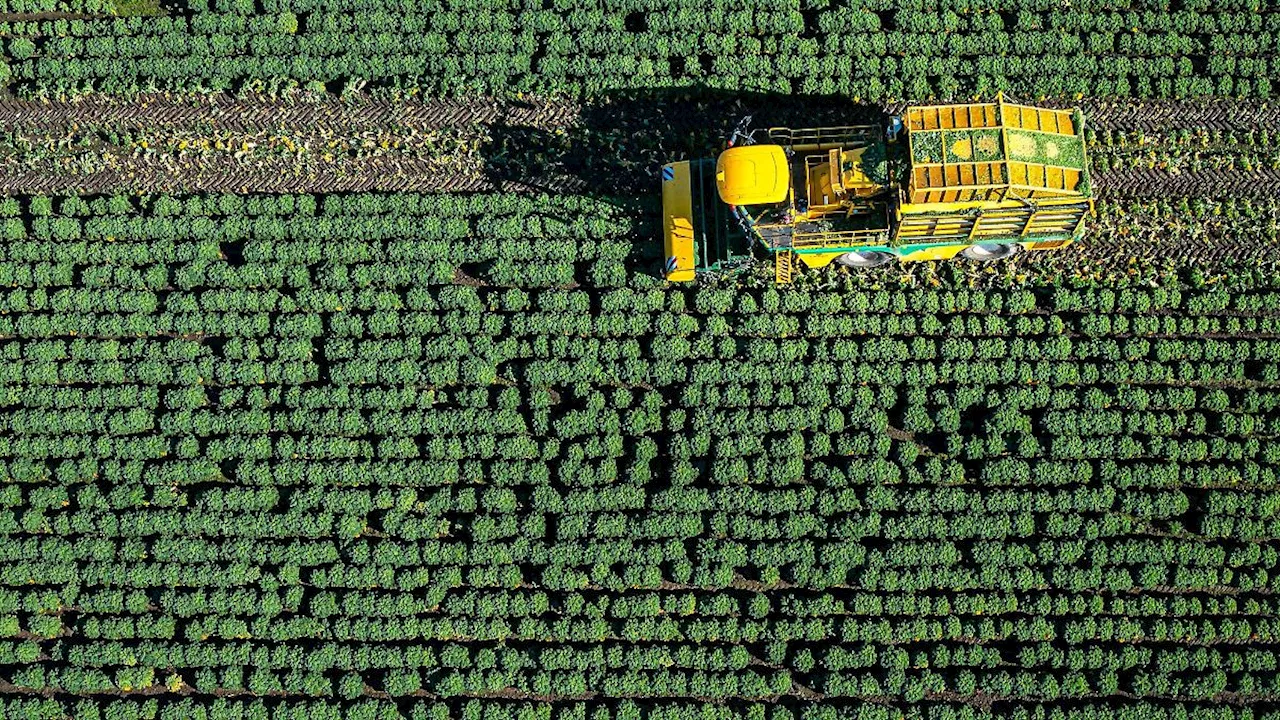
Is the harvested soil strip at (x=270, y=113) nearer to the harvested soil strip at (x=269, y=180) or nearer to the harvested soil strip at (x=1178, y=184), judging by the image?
the harvested soil strip at (x=269, y=180)

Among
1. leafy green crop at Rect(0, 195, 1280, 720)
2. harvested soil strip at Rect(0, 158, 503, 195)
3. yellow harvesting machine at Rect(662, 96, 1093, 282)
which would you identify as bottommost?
leafy green crop at Rect(0, 195, 1280, 720)

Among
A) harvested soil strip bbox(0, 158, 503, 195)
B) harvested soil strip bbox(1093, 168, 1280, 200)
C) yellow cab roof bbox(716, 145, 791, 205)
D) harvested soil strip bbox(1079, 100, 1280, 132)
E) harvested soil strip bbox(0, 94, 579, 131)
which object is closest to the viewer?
yellow cab roof bbox(716, 145, 791, 205)

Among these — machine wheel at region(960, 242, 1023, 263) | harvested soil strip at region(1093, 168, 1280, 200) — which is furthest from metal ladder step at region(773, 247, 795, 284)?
harvested soil strip at region(1093, 168, 1280, 200)

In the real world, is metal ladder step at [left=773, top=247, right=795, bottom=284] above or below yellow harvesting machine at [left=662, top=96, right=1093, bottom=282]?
below

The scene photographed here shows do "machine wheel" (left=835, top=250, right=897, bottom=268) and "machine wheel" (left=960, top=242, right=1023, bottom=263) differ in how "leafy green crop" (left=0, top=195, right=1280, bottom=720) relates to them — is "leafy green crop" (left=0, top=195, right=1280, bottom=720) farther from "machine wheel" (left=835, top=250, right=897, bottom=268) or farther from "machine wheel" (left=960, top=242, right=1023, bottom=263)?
"machine wheel" (left=960, top=242, right=1023, bottom=263)

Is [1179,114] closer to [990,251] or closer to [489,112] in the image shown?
[990,251]

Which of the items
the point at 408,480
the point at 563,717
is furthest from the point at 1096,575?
the point at 408,480

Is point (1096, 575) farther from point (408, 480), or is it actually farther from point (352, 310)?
point (352, 310)

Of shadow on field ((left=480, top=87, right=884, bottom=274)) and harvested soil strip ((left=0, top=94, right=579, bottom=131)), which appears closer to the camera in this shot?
shadow on field ((left=480, top=87, right=884, bottom=274))
